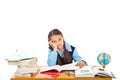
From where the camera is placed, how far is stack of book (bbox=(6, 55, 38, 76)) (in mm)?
2664

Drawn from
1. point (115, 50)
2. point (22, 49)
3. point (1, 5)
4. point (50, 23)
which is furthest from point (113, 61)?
point (1, 5)

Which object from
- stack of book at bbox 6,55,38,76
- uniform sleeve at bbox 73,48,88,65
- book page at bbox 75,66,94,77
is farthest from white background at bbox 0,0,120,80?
book page at bbox 75,66,94,77

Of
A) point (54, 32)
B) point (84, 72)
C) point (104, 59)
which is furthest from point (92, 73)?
point (54, 32)

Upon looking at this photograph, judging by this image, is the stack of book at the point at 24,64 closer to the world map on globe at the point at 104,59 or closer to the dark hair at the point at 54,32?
the dark hair at the point at 54,32

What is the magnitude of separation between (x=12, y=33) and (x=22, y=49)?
238 millimetres

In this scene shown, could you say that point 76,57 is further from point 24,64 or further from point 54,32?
point 24,64

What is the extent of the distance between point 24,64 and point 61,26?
737 mm

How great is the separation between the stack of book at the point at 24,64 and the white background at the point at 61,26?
0.40 metres

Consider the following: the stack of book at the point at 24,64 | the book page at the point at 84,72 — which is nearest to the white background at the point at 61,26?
the stack of book at the point at 24,64

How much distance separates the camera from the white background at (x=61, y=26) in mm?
3266

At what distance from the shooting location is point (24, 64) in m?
2.80

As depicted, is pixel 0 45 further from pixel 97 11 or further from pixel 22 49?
pixel 97 11

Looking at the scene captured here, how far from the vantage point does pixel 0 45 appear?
3320 millimetres

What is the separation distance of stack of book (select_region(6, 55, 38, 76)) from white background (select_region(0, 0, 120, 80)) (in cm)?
40
